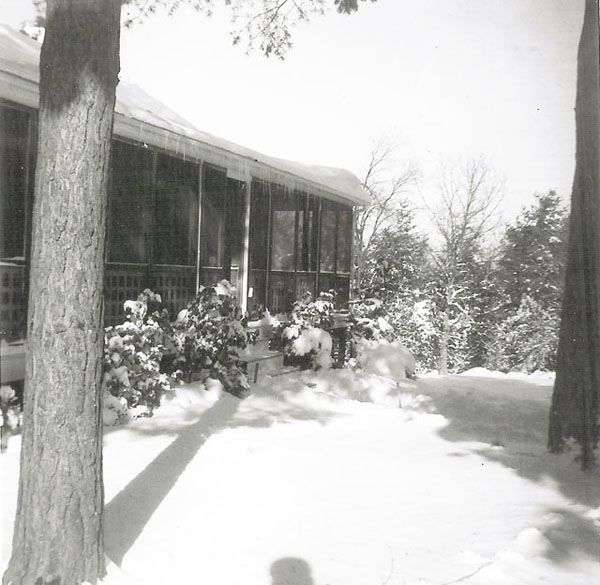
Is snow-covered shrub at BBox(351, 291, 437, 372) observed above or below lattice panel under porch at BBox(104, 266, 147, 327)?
below

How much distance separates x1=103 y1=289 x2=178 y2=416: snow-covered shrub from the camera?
20.0 feet

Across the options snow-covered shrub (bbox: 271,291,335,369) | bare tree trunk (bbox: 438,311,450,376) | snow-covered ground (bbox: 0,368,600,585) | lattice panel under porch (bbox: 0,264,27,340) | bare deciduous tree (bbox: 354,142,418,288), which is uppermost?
bare deciduous tree (bbox: 354,142,418,288)

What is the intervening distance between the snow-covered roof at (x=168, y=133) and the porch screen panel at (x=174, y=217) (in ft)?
6.30

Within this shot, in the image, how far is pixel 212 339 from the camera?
7.66 m

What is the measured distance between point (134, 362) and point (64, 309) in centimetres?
386

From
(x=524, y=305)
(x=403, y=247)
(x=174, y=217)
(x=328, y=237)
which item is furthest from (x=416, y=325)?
(x=174, y=217)

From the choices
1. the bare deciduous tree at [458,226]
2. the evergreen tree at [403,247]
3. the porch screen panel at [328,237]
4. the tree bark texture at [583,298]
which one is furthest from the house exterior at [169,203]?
the evergreen tree at [403,247]

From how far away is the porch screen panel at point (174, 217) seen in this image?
11.3m

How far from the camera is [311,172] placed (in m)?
11.8

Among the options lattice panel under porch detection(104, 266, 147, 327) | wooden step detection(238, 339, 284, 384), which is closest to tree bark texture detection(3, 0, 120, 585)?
lattice panel under porch detection(104, 266, 147, 327)

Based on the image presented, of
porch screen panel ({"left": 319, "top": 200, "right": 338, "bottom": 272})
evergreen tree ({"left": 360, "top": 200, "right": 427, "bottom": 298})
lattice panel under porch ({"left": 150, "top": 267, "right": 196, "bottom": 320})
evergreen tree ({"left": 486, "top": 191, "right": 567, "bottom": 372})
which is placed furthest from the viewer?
evergreen tree ({"left": 360, "top": 200, "right": 427, "bottom": 298})

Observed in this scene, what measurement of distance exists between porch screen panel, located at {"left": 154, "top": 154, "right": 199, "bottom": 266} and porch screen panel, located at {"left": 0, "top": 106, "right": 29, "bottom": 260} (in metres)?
3.27

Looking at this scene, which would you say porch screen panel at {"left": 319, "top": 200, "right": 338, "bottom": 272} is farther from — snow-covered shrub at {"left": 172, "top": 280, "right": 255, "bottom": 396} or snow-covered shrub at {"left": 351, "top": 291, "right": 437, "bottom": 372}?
snow-covered shrub at {"left": 351, "top": 291, "right": 437, "bottom": 372}

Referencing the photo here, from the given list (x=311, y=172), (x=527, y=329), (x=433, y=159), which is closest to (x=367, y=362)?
(x=311, y=172)
